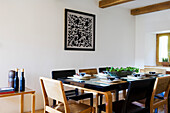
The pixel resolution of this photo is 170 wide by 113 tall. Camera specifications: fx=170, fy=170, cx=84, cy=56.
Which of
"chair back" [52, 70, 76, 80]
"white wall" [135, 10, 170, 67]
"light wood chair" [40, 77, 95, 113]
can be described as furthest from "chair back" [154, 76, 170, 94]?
"white wall" [135, 10, 170, 67]

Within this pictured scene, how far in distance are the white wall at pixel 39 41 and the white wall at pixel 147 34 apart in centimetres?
119

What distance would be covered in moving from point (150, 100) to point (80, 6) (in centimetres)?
256

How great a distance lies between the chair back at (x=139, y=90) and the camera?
1.72 metres

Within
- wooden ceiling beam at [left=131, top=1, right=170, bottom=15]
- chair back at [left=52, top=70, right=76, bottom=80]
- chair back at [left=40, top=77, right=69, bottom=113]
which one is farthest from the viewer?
wooden ceiling beam at [left=131, top=1, right=170, bottom=15]

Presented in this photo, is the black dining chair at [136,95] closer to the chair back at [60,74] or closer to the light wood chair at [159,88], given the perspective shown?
the light wood chair at [159,88]

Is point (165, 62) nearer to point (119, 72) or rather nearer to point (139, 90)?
point (119, 72)

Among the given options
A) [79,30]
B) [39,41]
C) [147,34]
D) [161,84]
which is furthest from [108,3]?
[161,84]

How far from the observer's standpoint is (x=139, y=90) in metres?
1.82

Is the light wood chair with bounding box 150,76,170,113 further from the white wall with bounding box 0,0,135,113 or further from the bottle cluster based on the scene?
the white wall with bounding box 0,0,135,113

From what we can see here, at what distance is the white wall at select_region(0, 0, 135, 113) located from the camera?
2844 millimetres

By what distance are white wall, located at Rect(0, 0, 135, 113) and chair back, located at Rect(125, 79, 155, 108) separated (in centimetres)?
197

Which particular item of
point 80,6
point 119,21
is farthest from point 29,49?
point 119,21

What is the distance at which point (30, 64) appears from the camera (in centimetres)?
309

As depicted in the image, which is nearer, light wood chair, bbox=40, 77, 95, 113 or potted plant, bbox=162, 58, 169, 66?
light wood chair, bbox=40, 77, 95, 113
